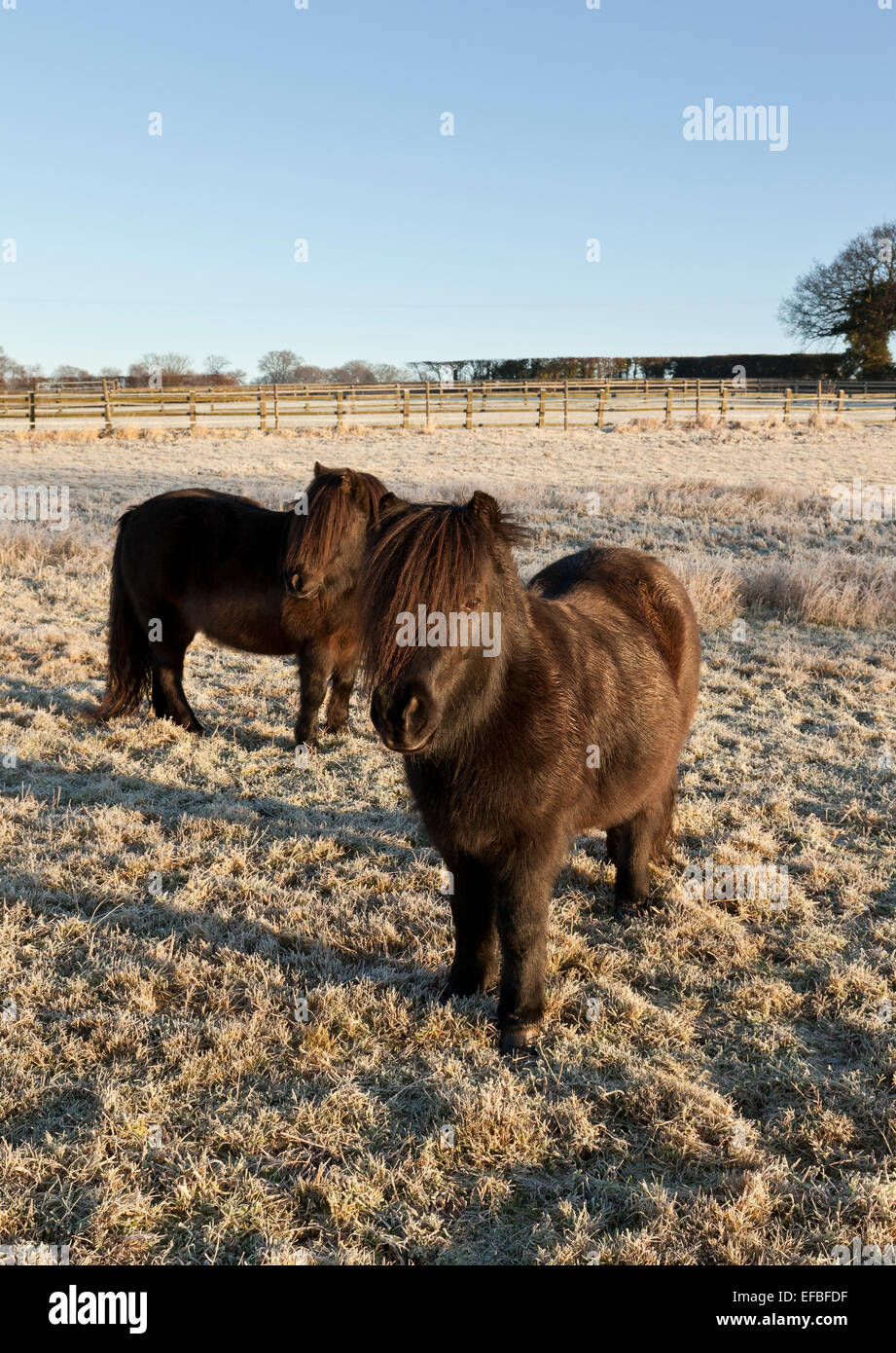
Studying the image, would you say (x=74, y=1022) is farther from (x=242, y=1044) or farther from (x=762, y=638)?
(x=762, y=638)

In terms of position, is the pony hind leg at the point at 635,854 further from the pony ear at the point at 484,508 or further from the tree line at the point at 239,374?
the tree line at the point at 239,374

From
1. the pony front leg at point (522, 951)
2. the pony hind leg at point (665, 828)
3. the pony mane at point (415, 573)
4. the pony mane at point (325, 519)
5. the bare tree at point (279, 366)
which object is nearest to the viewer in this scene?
the pony mane at point (415, 573)

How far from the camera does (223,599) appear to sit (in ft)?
20.9

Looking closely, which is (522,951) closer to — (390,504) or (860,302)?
(390,504)

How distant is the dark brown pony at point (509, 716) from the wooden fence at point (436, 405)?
93.0 feet

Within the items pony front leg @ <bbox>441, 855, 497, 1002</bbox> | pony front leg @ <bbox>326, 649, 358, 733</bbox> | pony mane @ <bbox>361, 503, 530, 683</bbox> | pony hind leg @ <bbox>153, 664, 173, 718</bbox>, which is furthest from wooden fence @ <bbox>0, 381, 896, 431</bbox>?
pony mane @ <bbox>361, 503, 530, 683</bbox>

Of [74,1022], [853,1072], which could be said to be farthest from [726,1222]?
[74,1022]

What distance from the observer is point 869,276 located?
47344 millimetres

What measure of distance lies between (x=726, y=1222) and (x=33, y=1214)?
196cm

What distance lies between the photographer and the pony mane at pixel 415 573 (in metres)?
Answer: 2.64

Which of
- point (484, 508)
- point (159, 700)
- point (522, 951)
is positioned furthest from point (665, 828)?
point (159, 700)

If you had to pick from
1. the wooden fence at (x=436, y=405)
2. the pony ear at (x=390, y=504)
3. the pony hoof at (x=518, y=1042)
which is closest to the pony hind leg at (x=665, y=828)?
the pony hoof at (x=518, y=1042)

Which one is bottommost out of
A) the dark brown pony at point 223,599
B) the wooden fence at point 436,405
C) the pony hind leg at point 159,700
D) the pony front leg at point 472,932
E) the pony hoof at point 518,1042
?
the pony hoof at point 518,1042

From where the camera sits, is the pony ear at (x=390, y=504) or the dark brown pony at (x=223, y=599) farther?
the dark brown pony at (x=223, y=599)
